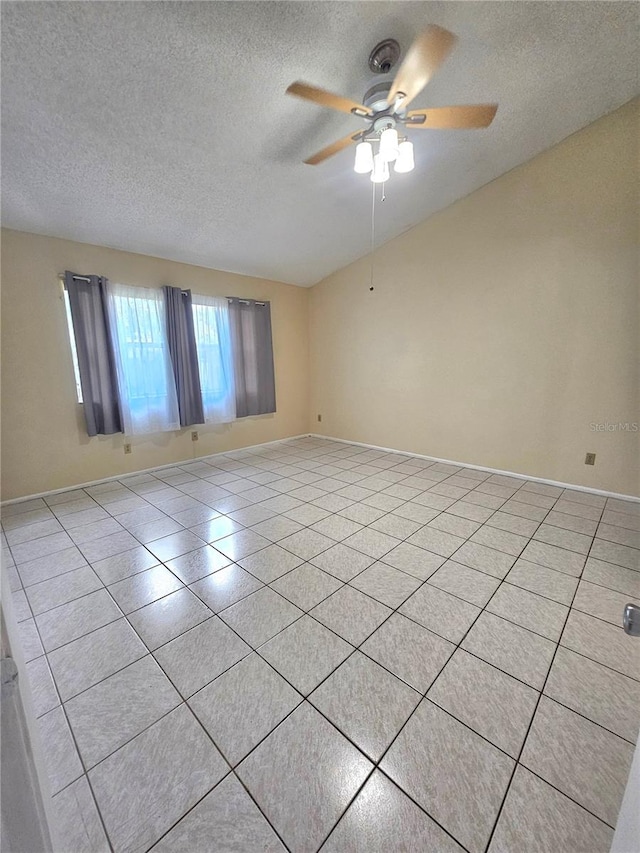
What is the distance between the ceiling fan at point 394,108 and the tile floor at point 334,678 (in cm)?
244

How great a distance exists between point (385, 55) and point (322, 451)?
378cm

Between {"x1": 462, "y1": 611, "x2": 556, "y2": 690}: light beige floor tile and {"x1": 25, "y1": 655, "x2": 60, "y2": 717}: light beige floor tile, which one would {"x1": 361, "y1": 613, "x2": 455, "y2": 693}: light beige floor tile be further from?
{"x1": 25, "y1": 655, "x2": 60, "y2": 717}: light beige floor tile

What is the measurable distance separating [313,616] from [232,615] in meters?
0.42

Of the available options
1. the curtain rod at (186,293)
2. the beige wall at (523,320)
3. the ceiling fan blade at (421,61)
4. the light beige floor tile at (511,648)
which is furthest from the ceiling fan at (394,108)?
the light beige floor tile at (511,648)

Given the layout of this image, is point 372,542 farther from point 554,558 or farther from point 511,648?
point 554,558

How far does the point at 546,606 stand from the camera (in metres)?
1.71

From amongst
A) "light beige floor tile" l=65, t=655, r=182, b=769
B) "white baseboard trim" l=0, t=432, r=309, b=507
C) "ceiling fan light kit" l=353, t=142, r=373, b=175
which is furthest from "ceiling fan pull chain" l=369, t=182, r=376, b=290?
"light beige floor tile" l=65, t=655, r=182, b=769

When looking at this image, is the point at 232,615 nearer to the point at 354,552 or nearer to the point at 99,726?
the point at 99,726

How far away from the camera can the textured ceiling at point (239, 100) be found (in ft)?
5.24

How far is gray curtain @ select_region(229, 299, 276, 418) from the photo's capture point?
14.1ft

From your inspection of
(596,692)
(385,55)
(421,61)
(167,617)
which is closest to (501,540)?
(596,692)

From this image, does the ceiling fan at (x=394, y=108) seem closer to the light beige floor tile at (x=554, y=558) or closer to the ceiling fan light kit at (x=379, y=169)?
the ceiling fan light kit at (x=379, y=169)

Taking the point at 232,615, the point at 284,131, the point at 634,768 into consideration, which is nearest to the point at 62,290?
the point at 284,131

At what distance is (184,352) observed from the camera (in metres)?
3.76
